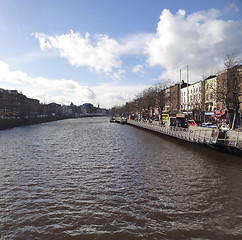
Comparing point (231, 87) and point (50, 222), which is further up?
point (231, 87)

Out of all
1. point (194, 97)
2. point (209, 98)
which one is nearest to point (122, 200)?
point (209, 98)

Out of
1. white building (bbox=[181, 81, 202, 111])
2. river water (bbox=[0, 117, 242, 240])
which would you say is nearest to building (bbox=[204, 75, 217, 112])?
white building (bbox=[181, 81, 202, 111])

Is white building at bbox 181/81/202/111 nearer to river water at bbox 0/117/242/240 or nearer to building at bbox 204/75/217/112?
building at bbox 204/75/217/112

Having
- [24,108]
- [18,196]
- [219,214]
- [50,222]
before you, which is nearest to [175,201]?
[219,214]

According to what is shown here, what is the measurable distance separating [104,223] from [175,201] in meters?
3.78

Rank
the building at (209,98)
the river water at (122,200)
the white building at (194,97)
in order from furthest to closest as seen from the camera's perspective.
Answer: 1. the white building at (194,97)
2. the building at (209,98)
3. the river water at (122,200)

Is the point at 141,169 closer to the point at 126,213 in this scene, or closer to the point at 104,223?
the point at 126,213

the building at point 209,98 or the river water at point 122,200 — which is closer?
the river water at point 122,200

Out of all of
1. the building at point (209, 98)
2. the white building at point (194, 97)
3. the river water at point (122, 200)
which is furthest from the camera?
the white building at point (194, 97)

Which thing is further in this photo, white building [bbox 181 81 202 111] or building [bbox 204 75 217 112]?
white building [bbox 181 81 202 111]

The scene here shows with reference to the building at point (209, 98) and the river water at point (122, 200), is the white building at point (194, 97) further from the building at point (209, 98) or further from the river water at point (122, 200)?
the river water at point (122, 200)

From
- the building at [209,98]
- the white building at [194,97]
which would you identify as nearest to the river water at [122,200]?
the building at [209,98]

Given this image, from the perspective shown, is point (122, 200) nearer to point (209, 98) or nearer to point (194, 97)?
point (209, 98)

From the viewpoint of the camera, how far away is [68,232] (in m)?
7.21
